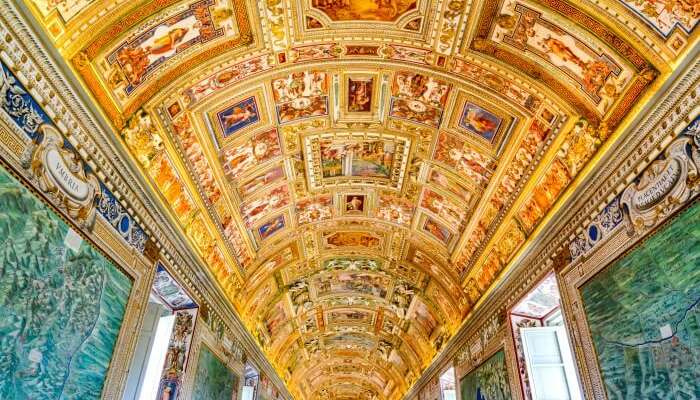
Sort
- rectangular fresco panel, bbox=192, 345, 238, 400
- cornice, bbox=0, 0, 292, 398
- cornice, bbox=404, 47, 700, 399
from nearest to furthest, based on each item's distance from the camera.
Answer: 1. cornice, bbox=0, 0, 292, 398
2. cornice, bbox=404, 47, 700, 399
3. rectangular fresco panel, bbox=192, 345, 238, 400

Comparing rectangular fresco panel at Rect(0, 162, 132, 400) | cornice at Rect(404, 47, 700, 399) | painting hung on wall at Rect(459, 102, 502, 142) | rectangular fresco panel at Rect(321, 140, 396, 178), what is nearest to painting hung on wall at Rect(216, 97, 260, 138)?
rectangular fresco panel at Rect(321, 140, 396, 178)

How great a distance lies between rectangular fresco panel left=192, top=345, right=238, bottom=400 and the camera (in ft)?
38.4

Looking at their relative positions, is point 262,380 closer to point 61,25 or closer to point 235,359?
point 235,359

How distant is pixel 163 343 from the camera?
37.5ft

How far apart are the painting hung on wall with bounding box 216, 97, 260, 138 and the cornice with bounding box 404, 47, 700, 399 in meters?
7.34

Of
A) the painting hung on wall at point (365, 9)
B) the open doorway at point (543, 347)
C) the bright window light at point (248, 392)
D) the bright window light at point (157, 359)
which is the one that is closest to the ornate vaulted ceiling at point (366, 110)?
the painting hung on wall at point (365, 9)

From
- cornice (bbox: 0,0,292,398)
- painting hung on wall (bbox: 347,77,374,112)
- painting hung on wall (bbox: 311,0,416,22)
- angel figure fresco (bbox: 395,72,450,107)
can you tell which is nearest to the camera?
cornice (bbox: 0,0,292,398)

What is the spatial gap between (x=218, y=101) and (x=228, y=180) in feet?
8.35

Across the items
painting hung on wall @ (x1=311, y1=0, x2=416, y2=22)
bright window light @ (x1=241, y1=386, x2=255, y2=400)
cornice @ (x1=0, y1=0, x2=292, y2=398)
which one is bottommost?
bright window light @ (x1=241, y1=386, x2=255, y2=400)

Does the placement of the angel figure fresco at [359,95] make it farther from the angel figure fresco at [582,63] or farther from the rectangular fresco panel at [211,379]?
the rectangular fresco panel at [211,379]

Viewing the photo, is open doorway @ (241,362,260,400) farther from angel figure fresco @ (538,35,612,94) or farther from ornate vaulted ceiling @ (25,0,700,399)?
angel figure fresco @ (538,35,612,94)

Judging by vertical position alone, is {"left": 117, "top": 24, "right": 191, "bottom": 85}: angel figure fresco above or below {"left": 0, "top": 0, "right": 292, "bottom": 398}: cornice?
above

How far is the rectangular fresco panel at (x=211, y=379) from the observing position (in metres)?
11.7

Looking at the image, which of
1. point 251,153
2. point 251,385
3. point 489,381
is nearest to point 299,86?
point 251,153
